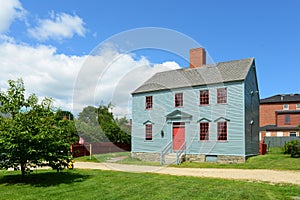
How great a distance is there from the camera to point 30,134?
10.1m

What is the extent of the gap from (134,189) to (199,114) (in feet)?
41.3

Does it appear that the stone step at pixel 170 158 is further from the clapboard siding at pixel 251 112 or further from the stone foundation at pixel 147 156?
the clapboard siding at pixel 251 112

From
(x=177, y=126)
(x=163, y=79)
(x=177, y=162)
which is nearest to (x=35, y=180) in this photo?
(x=177, y=162)

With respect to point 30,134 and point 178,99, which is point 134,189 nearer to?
point 30,134

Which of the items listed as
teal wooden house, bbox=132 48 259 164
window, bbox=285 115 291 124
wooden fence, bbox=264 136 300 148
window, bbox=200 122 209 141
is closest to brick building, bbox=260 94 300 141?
window, bbox=285 115 291 124

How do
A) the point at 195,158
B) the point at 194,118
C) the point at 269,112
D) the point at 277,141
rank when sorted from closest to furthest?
1. the point at 195,158
2. the point at 194,118
3. the point at 277,141
4. the point at 269,112

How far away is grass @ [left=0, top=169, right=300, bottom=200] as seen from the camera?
8.32 m

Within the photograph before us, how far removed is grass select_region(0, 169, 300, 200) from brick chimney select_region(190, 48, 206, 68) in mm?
14345

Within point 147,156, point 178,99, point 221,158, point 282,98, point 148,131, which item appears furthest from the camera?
point 282,98

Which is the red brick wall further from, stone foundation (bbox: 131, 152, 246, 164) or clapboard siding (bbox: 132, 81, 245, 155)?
stone foundation (bbox: 131, 152, 246, 164)

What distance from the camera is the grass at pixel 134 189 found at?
8320mm

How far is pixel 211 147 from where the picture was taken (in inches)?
794

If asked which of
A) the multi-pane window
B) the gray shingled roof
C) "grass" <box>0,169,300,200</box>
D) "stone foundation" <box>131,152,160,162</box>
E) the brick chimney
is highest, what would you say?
the brick chimney

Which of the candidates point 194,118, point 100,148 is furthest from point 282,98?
point 100,148
